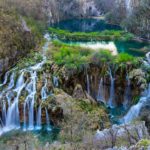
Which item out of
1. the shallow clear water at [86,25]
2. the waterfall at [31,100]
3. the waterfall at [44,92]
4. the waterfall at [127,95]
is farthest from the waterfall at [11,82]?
the shallow clear water at [86,25]

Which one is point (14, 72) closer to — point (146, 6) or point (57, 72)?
point (57, 72)

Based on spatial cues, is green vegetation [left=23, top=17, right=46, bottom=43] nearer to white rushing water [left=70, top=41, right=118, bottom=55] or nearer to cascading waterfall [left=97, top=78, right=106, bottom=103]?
white rushing water [left=70, top=41, right=118, bottom=55]

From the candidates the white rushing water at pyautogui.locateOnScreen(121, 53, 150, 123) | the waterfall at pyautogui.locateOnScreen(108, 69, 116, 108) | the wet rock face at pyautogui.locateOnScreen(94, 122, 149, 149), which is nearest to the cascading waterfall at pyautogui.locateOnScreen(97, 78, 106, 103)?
the waterfall at pyautogui.locateOnScreen(108, 69, 116, 108)

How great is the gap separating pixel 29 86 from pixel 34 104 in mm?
2088

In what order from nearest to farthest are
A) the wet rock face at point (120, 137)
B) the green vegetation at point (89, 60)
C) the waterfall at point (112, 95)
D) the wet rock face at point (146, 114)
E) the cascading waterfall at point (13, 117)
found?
the wet rock face at point (120, 137) < the wet rock face at point (146, 114) < the cascading waterfall at point (13, 117) < the waterfall at point (112, 95) < the green vegetation at point (89, 60)

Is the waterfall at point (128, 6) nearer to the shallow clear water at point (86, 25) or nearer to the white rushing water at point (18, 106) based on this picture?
the shallow clear water at point (86, 25)

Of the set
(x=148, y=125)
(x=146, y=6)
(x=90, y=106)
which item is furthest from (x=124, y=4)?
(x=148, y=125)

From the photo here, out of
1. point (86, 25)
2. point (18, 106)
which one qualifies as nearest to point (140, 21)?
point (86, 25)

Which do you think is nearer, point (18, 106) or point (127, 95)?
point (18, 106)

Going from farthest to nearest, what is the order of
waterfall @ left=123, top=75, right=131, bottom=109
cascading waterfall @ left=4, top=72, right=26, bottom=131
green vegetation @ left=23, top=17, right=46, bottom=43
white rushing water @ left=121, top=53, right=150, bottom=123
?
green vegetation @ left=23, top=17, right=46, bottom=43
waterfall @ left=123, top=75, right=131, bottom=109
cascading waterfall @ left=4, top=72, right=26, bottom=131
white rushing water @ left=121, top=53, right=150, bottom=123

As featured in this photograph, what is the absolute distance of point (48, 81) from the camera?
96.0ft

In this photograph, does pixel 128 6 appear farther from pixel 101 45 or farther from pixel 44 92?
pixel 44 92

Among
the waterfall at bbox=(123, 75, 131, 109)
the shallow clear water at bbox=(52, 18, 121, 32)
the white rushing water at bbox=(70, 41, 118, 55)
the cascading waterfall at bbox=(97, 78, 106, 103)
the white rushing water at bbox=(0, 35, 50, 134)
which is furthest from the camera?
the shallow clear water at bbox=(52, 18, 121, 32)

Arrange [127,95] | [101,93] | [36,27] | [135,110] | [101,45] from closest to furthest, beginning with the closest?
[135,110], [127,95], [101,93], [36,27], [101,45]
